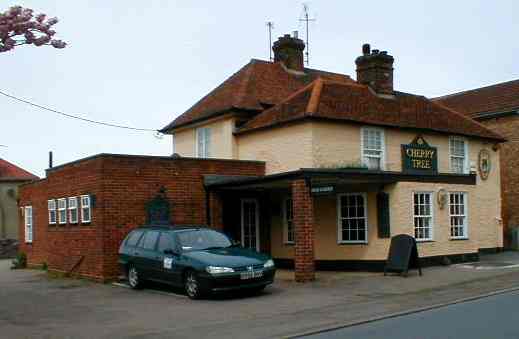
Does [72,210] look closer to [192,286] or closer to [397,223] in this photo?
[192,286]

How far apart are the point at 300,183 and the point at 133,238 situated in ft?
15.0

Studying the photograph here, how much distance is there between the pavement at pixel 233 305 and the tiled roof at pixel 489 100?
44.1ft

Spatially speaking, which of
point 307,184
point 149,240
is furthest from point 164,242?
point 307,184

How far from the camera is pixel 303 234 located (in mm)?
17672

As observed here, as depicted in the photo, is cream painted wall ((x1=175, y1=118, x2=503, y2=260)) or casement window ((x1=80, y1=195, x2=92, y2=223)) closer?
casement window ((x1=80, y1=195, x2=92, y2=223))

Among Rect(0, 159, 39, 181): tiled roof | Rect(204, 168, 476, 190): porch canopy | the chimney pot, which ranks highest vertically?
the chimney pot

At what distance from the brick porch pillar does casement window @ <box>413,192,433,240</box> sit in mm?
4604

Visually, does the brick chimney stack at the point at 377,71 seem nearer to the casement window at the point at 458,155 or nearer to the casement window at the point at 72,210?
the casement window at the point at 458,155

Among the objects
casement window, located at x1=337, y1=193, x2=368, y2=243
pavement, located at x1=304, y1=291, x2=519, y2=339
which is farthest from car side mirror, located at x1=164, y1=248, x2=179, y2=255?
casement window, located at x1=337, y1=193, x2=368, y2=243

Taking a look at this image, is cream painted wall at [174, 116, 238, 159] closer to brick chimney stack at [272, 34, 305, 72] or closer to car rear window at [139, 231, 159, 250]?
brick chimney stack at [272, 34, 305, 72]

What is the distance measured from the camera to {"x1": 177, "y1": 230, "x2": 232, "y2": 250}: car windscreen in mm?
15719

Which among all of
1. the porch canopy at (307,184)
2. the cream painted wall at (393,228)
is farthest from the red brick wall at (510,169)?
the porch canopy at (307,184)

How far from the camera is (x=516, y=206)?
3016 cm

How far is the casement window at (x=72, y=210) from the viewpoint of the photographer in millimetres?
21078
